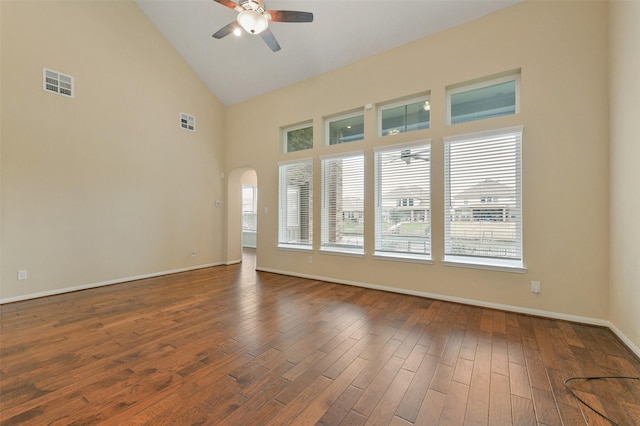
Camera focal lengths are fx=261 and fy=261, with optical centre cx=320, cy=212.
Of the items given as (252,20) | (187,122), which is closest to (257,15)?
(252,20)

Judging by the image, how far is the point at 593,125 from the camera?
9.64ft

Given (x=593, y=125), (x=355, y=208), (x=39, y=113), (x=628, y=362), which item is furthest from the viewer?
(x=355, y=208)

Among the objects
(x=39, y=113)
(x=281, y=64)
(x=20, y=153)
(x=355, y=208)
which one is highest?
(x=281, y=64)

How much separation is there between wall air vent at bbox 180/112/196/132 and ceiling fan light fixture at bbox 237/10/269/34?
3.47 metres

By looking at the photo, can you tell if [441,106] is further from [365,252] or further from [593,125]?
[365,252]

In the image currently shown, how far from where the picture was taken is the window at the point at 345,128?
4742 mm

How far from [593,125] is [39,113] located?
7.34 meters

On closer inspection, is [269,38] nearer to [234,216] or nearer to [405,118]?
[405,118]

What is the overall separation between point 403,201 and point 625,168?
233 cm

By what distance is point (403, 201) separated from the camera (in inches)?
165

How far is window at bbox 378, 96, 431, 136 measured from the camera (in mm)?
4085

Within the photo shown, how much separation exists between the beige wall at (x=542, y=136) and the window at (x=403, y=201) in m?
0.16

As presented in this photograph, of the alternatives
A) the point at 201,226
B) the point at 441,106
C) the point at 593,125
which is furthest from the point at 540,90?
the point at 201,226

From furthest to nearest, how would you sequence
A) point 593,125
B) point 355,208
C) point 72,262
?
point 355,208
point 72,262
point 593,125
